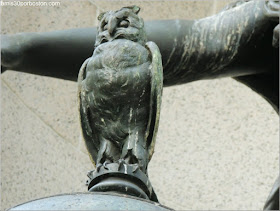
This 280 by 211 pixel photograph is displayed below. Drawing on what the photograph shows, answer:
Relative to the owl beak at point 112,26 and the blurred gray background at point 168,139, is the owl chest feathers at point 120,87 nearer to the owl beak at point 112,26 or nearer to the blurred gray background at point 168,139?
the owl beak at point 112,26

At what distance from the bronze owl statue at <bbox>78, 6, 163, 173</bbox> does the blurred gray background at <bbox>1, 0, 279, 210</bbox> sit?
914 mm

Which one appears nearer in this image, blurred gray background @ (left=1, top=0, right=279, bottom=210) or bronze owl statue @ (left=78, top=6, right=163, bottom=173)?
bronze owl statue @ (left=78, top=6, right=163, bottom=173)

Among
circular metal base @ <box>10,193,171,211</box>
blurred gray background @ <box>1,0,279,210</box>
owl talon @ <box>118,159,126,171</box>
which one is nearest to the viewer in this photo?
circular metal base @ <box>10,193,171,211</box>

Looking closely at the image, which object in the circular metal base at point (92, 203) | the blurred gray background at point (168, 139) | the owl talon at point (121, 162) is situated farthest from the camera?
the blurred gray background at point (168, 139)

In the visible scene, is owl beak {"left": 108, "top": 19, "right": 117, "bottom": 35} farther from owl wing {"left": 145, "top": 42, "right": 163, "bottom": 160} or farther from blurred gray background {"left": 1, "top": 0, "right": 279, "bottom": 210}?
blurred gray background {"left": 1, "top": 0, "right": 279, "bottom": 210}

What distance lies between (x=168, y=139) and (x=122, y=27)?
3.29 feet

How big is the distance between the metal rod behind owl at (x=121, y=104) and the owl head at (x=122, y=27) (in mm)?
14

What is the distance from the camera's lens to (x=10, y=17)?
2.74m

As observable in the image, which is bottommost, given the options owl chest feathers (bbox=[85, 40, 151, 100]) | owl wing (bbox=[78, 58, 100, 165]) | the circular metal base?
the circular metal base

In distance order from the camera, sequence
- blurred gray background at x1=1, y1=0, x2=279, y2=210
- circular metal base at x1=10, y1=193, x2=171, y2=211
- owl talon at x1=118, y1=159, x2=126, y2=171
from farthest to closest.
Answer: blurred gray background at x1=1, y1=0, x2=279, y2=210 < owl talon at x1=118, y1=159, x2=126, y2=171 < circular metal base at x1=10, y1=193, x2=171, y2=211

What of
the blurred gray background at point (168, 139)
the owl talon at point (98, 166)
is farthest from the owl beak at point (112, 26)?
the blurred gray background at point (168, 139)

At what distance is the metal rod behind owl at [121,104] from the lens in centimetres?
164

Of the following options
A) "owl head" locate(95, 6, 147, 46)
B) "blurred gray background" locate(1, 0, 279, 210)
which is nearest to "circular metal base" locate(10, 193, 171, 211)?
"owl head" locate(95, 6, 147, 46)

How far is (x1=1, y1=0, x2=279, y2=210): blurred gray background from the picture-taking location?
2.60 m
